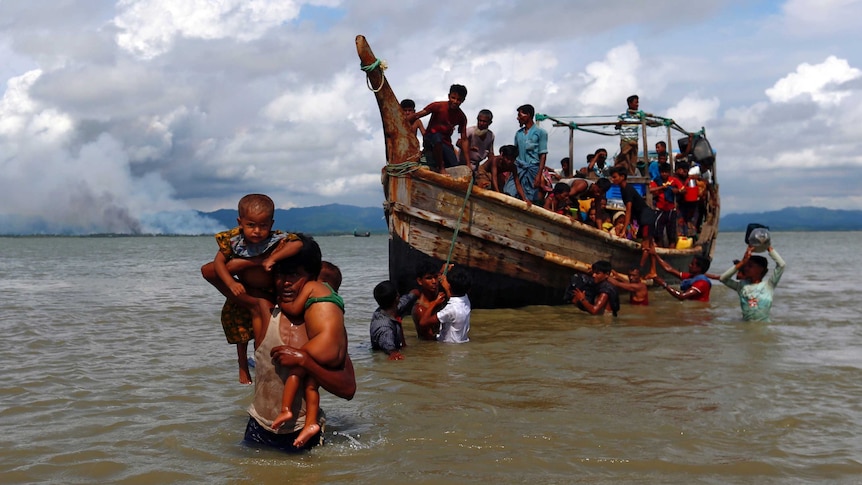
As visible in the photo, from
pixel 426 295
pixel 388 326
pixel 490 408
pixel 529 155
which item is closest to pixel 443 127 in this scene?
pixel 529 155

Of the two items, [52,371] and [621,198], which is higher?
[621,198]

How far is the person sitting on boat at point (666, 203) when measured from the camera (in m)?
13.1

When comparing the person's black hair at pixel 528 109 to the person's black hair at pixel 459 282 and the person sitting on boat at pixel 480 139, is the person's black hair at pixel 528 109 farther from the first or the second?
the person's black hair at pixel 459 282

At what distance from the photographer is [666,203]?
1319cm

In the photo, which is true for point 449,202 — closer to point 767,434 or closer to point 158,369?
point 158,369

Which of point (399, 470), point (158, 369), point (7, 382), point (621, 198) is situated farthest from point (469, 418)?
point (621, 198)

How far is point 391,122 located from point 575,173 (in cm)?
629

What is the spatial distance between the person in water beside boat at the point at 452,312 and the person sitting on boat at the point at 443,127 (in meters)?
2.37

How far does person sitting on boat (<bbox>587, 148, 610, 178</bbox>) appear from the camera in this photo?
548 inches

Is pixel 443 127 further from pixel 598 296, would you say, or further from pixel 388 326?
pixel 388 326

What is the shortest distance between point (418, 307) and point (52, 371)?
10.9 feet

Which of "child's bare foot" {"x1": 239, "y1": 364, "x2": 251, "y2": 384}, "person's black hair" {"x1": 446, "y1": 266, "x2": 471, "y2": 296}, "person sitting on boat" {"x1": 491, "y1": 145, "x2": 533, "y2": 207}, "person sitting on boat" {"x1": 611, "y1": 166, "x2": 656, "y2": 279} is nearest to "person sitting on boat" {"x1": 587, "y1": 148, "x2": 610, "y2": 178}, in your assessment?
"person sitting on boat" {"x1": 611, "y1": 166, "x2": 656, "y2": 279}

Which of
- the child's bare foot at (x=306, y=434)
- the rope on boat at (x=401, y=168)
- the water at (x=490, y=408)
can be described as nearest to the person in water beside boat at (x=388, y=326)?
the water at (x=490, y=408)

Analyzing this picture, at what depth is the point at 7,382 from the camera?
20.2 feet
